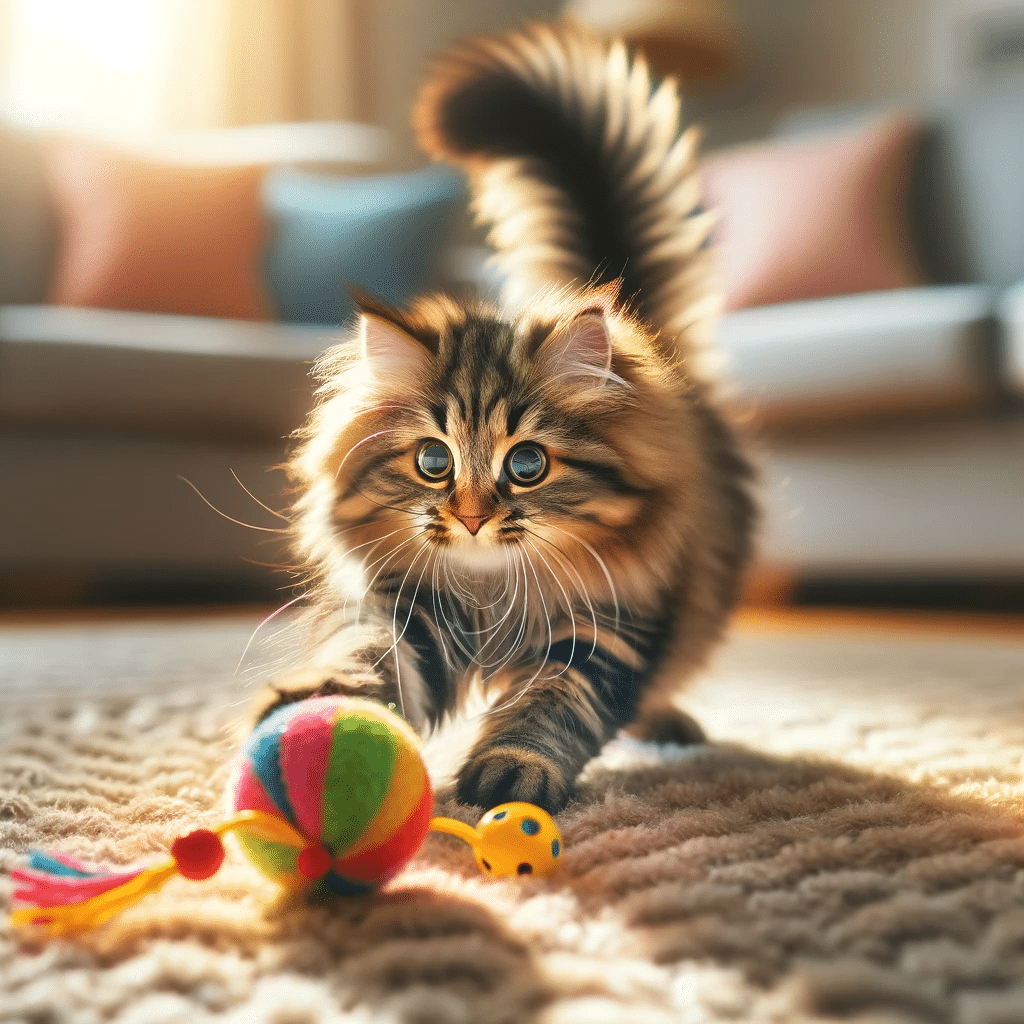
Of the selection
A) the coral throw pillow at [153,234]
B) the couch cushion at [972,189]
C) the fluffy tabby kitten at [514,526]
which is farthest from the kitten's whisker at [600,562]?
the couch cushion at [972,189]

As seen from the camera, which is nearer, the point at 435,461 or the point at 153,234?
the point at 435,461

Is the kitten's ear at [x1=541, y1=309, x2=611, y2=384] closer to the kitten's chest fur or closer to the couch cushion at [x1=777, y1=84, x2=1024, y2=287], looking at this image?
the kitten's chest fur

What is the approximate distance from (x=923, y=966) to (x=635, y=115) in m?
0.96

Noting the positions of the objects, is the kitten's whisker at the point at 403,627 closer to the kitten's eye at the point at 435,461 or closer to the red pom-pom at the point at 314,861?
the kitten's eye at the point at 435,461

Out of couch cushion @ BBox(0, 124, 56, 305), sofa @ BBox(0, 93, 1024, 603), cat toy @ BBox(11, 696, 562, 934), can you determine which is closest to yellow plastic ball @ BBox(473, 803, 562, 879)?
cat toy @ BBox(11, 696, 562, 934)

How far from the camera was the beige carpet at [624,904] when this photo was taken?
0.46m

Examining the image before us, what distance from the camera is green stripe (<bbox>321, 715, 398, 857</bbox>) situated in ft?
1.81

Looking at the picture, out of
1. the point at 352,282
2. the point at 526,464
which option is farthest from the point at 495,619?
the point at 352,282

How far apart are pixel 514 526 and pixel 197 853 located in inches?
13.5

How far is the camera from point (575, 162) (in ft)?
3.75

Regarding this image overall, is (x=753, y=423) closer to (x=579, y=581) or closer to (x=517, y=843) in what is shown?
(x=579, y=581)

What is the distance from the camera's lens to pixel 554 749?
0.74m

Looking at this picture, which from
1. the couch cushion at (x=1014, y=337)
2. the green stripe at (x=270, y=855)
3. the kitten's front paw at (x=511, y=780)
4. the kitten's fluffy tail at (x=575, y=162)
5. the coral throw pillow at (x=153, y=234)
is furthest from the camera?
the coral throw pillow at (x=153, y=234)

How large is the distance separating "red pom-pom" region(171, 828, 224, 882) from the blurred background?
777 millimetres
